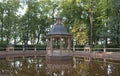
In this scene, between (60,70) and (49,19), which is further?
(49,19)

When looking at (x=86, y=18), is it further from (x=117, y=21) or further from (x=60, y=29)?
(x=60, y=29)

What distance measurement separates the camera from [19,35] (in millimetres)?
50656

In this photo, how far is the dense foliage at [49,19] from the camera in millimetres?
41781

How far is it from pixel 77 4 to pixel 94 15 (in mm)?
4163

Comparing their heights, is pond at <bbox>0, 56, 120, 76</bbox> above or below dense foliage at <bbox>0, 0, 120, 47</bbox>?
below

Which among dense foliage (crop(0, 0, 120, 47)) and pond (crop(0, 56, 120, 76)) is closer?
pond (crop(0, 56, 120, 76))

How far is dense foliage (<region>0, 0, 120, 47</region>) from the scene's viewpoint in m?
41.8

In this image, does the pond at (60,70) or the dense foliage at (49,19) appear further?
the dense foliage at (49,19)

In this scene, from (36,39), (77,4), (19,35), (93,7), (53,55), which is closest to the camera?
(53,55)

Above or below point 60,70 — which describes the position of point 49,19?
above

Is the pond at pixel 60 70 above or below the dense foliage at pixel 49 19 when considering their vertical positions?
below

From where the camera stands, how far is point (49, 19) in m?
52.5

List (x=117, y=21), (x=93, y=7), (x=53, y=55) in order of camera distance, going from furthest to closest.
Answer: (x=93, y=7) < (x=117, y=21) < (x=53, y=55)

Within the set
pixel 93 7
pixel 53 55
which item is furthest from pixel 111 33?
pixel 53 55
